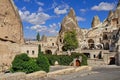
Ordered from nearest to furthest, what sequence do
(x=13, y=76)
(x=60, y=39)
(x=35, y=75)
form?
(x=13, y=76), (x=35, y=75), (x=60, y=39)

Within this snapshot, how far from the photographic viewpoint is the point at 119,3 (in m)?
104

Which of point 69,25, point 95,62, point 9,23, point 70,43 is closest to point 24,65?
point 9,23

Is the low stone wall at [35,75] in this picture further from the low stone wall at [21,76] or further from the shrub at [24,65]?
the shrub at [24,65]

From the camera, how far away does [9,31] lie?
915 inches

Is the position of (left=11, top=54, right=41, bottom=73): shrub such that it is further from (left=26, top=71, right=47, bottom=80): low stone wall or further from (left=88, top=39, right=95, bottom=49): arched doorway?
(left=88, top=39, right=95, bottom=49): arched doorway

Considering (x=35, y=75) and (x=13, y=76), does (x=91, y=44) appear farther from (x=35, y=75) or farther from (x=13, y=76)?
(x=13, y=76)

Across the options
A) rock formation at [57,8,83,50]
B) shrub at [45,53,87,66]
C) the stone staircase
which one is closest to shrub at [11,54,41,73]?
shrub at [45,53,87,66]

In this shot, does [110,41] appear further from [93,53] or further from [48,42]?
[48,42]

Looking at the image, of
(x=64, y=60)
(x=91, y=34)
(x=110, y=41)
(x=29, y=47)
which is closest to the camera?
(x=64, y=60)

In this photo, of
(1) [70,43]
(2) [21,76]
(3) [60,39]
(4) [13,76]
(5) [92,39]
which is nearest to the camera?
(4) [13,76]

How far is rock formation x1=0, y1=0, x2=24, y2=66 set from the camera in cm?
2267

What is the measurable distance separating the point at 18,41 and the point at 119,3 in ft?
282

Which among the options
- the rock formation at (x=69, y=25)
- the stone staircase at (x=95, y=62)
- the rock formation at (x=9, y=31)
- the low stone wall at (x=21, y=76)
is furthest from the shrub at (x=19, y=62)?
the rock formation at (x=69, y=25)

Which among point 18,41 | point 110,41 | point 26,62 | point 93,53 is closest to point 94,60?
point 93,53
